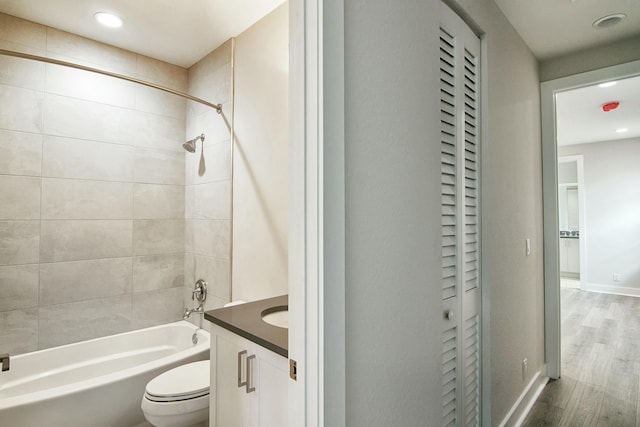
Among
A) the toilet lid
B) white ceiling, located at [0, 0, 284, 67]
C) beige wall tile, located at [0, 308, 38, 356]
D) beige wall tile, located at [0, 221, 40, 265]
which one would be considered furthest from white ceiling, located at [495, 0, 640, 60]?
beige wall tile, located at [0, 308, 38, 356]

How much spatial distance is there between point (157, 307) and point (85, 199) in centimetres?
100

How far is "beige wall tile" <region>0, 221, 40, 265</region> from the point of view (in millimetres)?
2100

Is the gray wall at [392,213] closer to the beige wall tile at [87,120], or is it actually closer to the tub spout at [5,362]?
the tub spout at [5,362]

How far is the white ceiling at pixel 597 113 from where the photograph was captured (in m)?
3.32

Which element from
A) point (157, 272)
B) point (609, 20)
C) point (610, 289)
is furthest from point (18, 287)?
point (610, 289)

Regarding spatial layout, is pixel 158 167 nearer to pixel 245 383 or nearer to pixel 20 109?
pixel 20 109

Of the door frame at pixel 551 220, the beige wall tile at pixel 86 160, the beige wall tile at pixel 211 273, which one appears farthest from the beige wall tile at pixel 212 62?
the door frame at pixel 551 220

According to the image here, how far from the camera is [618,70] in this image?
7.16 ft

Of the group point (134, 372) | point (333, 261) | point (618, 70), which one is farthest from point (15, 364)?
point (618, 70)

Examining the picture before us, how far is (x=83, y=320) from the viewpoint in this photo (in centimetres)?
237

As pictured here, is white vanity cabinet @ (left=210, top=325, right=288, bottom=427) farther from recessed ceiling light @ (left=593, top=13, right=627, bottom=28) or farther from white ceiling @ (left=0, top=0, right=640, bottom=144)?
recessed ceiling light @ (left=593, top=13, right=627, bottom=28)

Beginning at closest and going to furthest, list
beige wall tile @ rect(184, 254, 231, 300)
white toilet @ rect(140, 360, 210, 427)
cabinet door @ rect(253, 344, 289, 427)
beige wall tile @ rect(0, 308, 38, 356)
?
cabinet door @ rect(253, 344, 289, 427)
white toilet @ rect(140, 360, 210, 427)
beige wall tile @ rect(0, 308, 38, 356)
beige wall tile @ rect(184, 254, 231, 300)

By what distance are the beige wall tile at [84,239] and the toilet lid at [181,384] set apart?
3.70 feet

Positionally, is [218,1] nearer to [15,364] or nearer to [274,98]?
[274,98]
